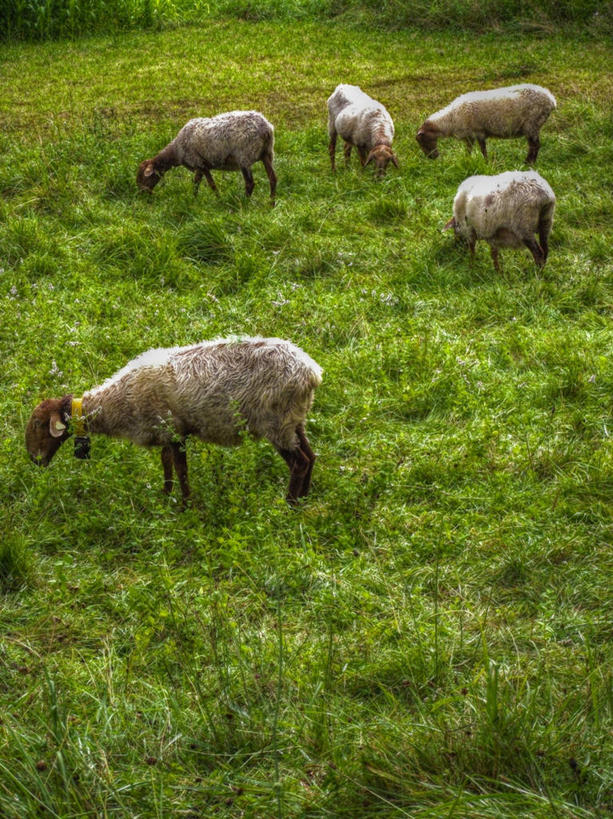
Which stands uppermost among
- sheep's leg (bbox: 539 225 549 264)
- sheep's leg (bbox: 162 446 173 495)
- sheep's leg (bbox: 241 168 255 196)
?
sheep's leg (bbox: 241 168 255 196)

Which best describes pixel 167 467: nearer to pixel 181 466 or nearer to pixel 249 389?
pixel 181 466

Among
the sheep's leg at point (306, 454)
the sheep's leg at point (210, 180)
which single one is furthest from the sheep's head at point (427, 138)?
the sheep's leg at point (306, 454)

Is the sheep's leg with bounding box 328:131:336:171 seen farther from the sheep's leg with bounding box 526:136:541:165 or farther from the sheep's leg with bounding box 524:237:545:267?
the sheep's leg with bounding box 524:237:545:267

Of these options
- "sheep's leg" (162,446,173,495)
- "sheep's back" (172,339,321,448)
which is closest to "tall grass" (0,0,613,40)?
"sheep's back" (172,339,321,448)

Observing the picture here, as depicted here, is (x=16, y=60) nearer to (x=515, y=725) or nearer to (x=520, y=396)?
(x=520, y=396)

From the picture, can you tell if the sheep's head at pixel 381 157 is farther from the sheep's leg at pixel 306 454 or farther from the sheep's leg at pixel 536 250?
the sheep's leg at pixel 306 454

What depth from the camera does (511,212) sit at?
7.98 m

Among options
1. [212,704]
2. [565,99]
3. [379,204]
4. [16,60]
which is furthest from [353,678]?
[16,60]

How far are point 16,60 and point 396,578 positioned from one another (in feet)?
54.0

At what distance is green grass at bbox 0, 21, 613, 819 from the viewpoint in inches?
116

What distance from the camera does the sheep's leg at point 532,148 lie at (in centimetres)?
1112

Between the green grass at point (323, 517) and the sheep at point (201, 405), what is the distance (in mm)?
241

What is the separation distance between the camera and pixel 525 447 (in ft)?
17.9

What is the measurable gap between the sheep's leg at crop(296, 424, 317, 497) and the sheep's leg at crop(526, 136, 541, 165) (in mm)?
7074
